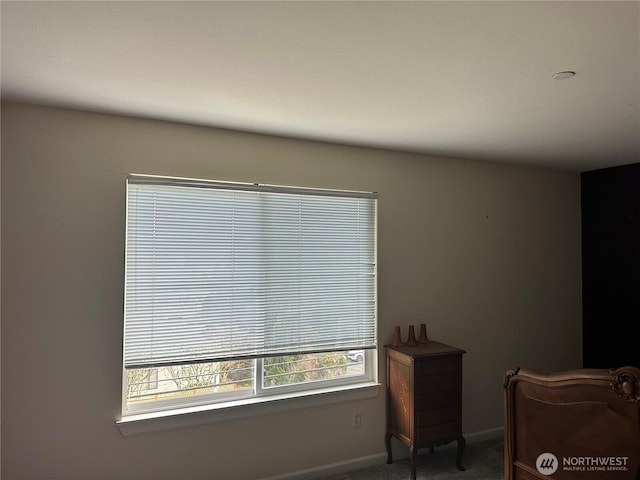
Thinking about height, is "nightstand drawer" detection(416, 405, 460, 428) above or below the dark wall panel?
below

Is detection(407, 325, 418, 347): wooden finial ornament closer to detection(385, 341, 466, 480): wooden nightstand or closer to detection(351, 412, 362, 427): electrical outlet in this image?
detection(385, 341, 466, 480): wooden nightstand

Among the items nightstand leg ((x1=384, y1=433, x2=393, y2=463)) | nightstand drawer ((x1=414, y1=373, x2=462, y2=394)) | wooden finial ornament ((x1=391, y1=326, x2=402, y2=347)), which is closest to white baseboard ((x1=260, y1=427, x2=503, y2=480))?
nightstand leg ((x1=384, y1=433, x2=393, y2=463))

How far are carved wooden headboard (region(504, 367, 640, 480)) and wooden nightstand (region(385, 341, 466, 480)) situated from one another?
829 mm

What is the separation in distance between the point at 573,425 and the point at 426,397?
3.93 ft

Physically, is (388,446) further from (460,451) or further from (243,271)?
(243,271)

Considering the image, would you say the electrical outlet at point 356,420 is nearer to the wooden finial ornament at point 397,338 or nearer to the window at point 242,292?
the window at point 242,292

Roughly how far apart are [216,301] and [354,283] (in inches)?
40.9

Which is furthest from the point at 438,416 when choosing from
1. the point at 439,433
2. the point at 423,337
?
the point at 423,337

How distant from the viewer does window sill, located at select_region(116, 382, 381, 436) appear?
8.61ft

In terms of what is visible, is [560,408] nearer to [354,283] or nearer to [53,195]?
[354,283]

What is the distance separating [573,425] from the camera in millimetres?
1991

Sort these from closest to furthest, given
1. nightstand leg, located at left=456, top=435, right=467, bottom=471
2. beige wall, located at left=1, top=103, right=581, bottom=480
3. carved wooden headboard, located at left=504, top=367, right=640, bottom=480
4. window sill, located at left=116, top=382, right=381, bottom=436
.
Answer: carved wooden headboard, located at left=504, top=367, right=640, bottom=480 → beige wall, located at left=1, top=103, right=581, bottom=480 → window sill, located at left=116, top=382, right=381, bottom=436 → nightstand leg, located at left=456, top=435, right=467, bottom=471

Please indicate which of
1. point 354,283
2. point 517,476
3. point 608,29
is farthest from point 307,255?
point 608,29

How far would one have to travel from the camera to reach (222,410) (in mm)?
2822
